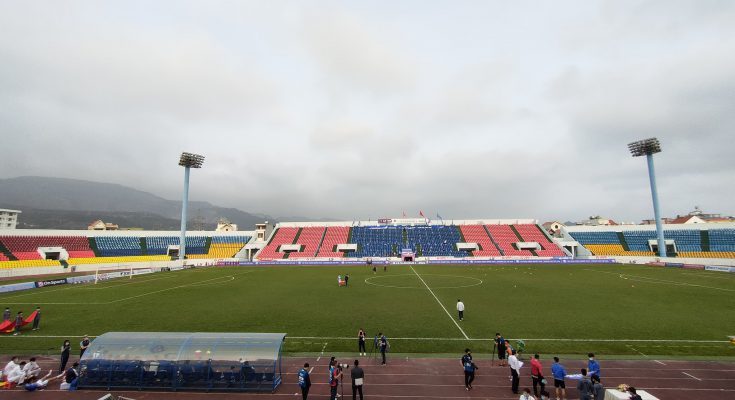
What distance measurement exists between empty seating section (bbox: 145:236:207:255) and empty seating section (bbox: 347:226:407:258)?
41.2 metres

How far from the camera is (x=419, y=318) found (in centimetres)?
2327

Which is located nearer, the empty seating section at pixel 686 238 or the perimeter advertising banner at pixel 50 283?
the perimeter advertising banner at pixel 50 283

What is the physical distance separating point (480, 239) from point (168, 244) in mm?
82094

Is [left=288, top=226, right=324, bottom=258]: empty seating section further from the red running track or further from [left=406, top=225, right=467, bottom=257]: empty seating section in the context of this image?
the red running track

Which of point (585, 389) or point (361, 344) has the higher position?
point (585, 389)

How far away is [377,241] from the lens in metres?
85.9

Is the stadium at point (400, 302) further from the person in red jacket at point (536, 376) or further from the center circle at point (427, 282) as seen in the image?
the person in red jacket at point (536, 376)

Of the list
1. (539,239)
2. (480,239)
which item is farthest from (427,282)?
(539,239)

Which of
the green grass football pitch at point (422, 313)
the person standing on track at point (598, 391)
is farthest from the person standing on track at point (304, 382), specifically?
the person standing on track at point (598, 391)

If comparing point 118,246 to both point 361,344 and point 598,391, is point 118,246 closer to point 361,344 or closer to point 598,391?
point 361,344

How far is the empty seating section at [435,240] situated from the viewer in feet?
259

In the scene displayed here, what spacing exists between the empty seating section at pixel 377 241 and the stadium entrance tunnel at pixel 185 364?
6520 cm

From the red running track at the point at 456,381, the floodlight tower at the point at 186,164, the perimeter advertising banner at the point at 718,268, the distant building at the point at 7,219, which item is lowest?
the red running track at the point at 456,381

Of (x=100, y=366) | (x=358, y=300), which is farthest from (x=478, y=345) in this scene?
(x=100, y=366)
